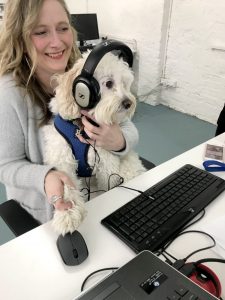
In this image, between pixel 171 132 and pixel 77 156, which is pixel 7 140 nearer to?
pixel 77 156

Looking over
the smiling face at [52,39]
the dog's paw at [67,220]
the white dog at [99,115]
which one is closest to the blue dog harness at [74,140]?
the white dog at [99,115]

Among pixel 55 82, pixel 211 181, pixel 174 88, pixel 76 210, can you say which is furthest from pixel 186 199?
pixel 174 88

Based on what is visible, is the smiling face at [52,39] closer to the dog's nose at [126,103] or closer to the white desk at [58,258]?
the dog's nose at [126,103]

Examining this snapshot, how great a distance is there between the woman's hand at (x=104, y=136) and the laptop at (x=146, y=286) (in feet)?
1.73

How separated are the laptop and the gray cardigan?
0.50 metres

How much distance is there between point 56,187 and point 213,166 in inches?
25.0

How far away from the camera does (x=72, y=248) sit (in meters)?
0.70

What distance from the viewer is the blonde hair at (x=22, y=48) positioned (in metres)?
0.98

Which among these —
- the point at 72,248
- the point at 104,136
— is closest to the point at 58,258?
the point at 72,248

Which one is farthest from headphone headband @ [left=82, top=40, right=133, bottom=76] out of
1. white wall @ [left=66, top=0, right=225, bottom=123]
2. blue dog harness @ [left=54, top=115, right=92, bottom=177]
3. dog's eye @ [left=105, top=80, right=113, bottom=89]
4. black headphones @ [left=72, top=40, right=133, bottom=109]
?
white wall @ [left=66, top=0, right=225, bottom=123]

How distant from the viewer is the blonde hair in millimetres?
976

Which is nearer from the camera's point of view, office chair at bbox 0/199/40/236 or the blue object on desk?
office chair at bbox 0/199/40/236

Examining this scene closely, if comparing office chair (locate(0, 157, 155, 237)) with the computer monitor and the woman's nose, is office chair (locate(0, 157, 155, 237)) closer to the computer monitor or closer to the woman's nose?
the woman's nose

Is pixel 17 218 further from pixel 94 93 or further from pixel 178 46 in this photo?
pixel 178 46
